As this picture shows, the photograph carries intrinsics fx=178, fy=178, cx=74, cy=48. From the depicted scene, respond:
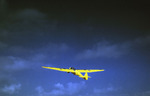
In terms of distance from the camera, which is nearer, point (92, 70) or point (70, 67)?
point (70, 67)

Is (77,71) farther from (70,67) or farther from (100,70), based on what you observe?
(100,70)

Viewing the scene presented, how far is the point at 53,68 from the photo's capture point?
7569 centimetres

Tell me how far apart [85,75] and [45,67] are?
21941 mm

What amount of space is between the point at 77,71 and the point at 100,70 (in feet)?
41.6

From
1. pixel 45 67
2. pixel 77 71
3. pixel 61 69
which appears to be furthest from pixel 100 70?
pixel 45 67

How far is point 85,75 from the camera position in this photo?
86.1m

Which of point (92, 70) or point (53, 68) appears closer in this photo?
point (53, 68)

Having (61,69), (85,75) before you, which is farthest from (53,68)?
(85,75)

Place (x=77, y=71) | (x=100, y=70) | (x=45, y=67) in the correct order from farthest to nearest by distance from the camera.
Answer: (x=100, y=70)
(x=77, y=71)
(x=45, y=67)

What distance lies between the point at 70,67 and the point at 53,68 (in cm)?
731

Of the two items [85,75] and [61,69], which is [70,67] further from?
[85,75]

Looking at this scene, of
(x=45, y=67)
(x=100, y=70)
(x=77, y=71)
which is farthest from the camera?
(x=100, y=70)

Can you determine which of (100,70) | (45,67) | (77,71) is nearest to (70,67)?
(77,71)

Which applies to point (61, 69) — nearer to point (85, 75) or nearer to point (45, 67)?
point (45, 67)
